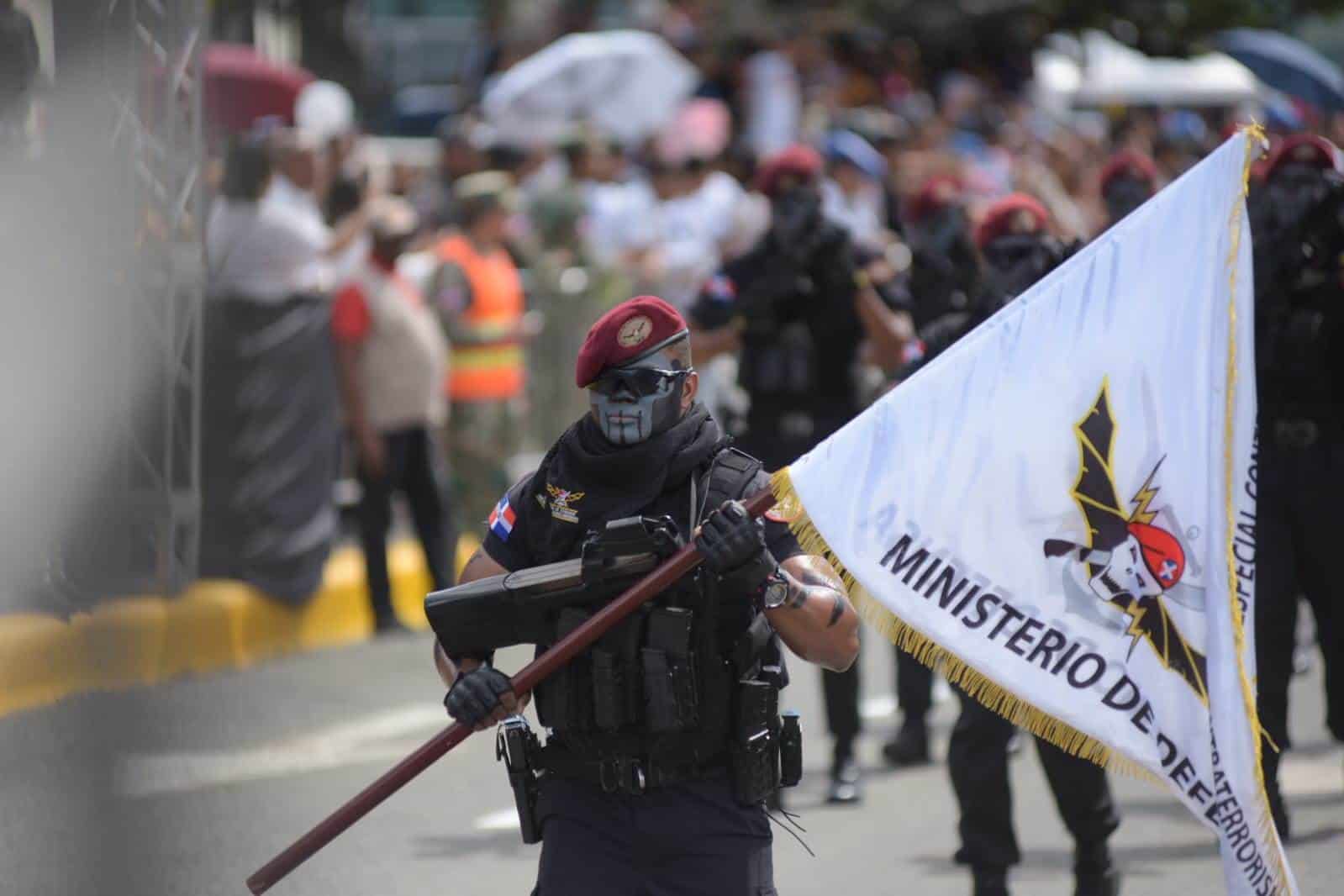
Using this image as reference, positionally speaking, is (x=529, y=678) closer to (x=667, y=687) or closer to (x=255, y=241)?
(x=667, y=687)

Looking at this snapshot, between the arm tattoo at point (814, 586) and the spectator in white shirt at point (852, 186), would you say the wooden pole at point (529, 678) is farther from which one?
the spectator in white shirt at point (852, 186)

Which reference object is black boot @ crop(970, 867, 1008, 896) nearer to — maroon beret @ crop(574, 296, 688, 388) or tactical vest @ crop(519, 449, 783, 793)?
tactical vest @ crop(519, 449, 783, 793)

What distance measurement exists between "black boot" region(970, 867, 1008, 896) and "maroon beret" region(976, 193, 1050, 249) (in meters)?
1.91

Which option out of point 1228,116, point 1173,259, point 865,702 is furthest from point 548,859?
point 1228,116

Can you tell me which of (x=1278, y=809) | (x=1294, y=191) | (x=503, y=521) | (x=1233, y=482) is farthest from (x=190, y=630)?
(x=1233, y=482)

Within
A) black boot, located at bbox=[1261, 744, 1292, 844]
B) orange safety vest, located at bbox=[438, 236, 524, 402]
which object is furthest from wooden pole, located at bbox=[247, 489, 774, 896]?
orange safety vest, located at bbox=[438, 236, 524, 402]

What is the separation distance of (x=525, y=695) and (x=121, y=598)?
15.2 ft

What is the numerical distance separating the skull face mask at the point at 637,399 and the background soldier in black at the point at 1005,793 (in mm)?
1720

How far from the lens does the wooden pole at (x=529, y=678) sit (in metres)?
4.29

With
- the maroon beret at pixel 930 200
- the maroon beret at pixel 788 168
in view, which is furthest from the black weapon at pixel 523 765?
the maroon beret at pixel 930 200

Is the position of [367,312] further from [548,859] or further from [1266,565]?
[548,859]

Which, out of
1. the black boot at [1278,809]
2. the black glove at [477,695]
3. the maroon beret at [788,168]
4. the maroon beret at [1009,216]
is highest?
the maroon beret at [1009,216]

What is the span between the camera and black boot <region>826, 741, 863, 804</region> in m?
7.81

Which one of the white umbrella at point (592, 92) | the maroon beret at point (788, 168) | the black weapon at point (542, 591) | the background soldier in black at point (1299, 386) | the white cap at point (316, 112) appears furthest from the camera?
the white umbrella at point (592, 92)
